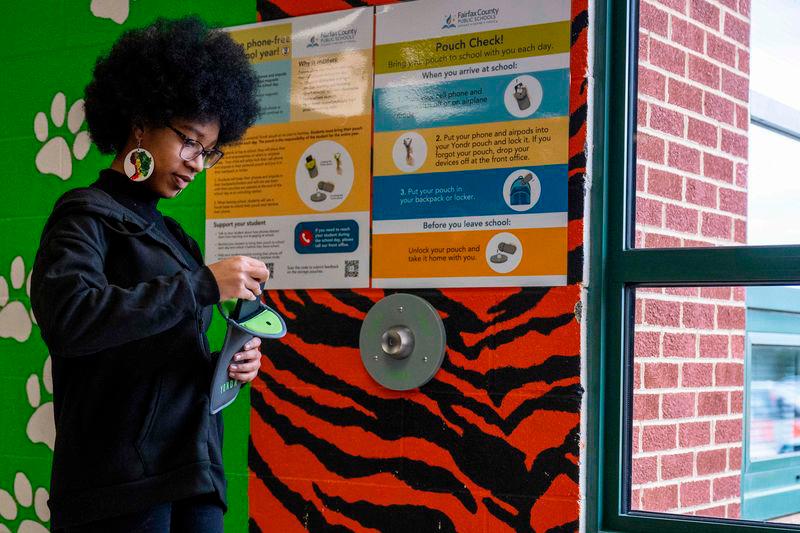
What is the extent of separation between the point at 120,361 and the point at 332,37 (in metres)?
1.21

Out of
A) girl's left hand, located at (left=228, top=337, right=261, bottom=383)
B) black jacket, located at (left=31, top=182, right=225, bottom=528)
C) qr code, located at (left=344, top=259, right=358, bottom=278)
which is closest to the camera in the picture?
black jacket, located at (left=31, top=182, right=225, bottom=528)

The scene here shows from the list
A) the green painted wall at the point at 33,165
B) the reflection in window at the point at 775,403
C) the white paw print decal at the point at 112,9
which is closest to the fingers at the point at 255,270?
the reflection in window at the point at 775,403

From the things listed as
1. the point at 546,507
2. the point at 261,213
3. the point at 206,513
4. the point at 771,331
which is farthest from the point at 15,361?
the point at 771,331

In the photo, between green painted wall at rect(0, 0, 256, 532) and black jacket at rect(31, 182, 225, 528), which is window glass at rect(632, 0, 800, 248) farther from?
green painted wall at rect(0, 0, 256, 532)

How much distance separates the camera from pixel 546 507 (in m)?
2.24

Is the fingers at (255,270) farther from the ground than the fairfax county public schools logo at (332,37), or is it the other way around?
the fairfax county public schools logo at (332,37)

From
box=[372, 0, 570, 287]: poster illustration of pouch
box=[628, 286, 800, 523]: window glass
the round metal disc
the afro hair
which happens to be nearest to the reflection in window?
box=[628, 286, 800, 523]: window glass

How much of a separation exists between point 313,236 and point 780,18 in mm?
1243

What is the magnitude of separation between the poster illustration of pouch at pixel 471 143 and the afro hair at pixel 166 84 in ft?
1.72

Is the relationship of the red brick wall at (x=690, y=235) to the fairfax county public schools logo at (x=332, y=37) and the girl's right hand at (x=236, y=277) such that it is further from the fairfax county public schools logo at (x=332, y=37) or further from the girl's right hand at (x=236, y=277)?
the girl's right hand at (x=236, y=277)

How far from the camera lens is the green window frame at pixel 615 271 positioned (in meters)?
2.22

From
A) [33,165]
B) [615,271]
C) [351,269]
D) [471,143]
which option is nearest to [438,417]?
[351,269]

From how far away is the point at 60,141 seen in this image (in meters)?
3.04

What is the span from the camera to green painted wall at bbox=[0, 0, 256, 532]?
298 cm
